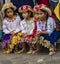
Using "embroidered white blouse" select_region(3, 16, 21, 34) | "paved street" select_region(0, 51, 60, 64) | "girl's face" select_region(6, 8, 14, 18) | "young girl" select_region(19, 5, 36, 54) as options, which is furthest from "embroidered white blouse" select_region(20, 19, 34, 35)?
"paved street" select_region(0, 51, 60, 64)

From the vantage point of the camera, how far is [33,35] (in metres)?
7.74

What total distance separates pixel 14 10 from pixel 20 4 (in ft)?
1.04

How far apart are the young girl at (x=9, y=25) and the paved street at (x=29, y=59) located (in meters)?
0.27

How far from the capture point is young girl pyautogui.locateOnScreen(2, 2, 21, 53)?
7.96 m

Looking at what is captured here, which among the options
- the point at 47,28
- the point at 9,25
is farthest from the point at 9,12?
the point at 47,28

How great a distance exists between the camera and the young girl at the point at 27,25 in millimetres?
7797

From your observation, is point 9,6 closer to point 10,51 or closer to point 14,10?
point 14,10

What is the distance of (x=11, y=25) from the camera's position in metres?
8.04

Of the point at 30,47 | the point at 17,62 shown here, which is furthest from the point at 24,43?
the point at 17,62

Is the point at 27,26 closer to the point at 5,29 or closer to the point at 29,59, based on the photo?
the point at 5,29

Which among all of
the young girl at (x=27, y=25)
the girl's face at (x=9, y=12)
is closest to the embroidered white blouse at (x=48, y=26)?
the young girl at (x=27, y=25)

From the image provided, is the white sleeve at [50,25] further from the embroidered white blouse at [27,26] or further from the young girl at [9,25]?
the young girl at [9,25]

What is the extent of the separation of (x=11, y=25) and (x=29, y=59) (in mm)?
982

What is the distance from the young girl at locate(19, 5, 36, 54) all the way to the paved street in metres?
0.26
